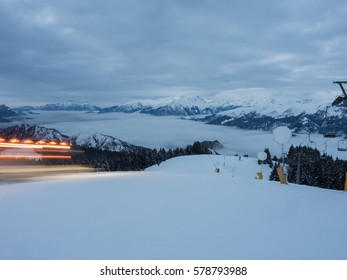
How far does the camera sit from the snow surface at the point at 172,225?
536 centimetres

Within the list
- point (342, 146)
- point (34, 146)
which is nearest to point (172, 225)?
point (342, 146)

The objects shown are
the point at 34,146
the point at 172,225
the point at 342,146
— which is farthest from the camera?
the point at 34,146

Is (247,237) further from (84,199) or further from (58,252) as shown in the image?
(84,199)

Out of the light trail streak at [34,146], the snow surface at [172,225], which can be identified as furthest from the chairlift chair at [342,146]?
the light trail streak at [34,146]

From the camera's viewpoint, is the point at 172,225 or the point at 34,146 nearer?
the point at 172,225

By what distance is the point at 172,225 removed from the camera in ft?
22.0

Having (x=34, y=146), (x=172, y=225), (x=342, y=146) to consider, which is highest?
(x=34, y=146)

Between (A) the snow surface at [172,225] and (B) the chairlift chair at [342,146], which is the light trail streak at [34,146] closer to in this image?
(A) the snow surface at [172,225]

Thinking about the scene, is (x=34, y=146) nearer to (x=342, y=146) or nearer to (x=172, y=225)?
(x=342, y=146)

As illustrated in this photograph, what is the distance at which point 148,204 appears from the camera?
340 inches

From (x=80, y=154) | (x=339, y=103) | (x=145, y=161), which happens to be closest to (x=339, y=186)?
(x=339, y=103)

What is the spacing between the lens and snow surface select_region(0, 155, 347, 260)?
5.36m
